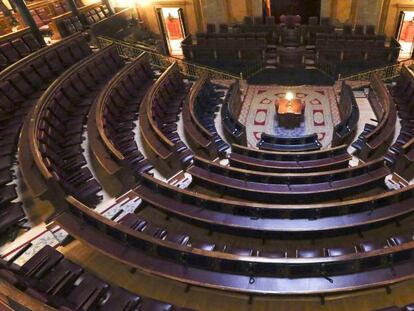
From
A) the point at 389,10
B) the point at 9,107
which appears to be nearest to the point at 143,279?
the point at 9,107

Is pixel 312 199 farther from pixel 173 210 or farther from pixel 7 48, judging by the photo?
pixel 7 48

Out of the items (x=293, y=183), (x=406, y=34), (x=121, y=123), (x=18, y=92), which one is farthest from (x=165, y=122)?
(x=406, y=34)

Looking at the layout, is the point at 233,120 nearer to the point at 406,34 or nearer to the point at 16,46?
the point at 16,46

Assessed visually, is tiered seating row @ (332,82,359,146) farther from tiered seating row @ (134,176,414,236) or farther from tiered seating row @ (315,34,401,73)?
tiered seating row @ (134,176,414,236)

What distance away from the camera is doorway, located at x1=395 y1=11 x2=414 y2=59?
10.5 m

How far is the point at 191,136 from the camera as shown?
22.5 feet

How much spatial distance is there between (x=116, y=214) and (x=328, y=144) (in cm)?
523

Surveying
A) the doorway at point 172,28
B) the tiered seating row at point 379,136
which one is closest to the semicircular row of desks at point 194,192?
the tiered seating row at point 379,136

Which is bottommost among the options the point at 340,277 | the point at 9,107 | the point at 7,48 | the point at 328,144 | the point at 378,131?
the point at 328,144

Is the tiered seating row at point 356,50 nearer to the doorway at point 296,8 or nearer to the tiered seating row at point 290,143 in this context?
the doorway at point 296,8

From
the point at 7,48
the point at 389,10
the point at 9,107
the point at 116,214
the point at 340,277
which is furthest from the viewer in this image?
the point at 389,10

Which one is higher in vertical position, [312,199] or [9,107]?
[9,107]

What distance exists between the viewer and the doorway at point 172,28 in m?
12.7

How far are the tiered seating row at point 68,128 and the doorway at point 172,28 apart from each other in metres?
4.25
